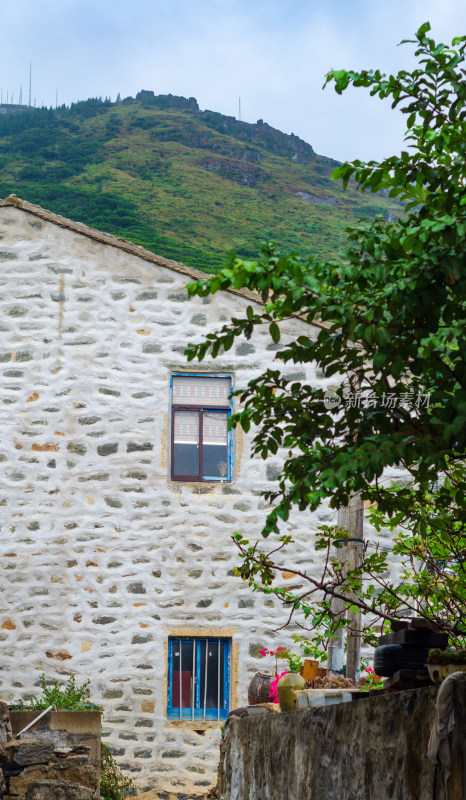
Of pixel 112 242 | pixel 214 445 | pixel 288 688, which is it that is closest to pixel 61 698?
pixel 214 445

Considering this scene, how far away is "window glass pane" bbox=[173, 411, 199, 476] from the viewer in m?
11.0

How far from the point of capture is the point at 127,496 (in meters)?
10.8

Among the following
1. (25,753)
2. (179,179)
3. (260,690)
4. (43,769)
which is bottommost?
(43,769)

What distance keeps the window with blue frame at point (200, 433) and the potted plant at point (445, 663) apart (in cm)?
739

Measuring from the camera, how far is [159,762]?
403 inches

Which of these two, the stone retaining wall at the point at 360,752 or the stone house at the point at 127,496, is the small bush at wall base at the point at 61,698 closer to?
the stone house at the point at 127,496

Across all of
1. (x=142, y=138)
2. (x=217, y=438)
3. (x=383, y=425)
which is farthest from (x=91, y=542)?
(x=142, y=138)

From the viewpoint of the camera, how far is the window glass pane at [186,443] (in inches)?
431

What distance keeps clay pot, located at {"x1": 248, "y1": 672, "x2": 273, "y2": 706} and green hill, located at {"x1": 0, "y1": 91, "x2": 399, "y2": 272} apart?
2322 cm

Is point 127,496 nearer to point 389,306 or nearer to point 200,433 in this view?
point 200,433

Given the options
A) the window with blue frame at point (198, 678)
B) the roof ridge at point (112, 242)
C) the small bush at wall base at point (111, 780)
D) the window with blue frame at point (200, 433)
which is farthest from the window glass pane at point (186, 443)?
the small bush at wall base at point (111, 780)

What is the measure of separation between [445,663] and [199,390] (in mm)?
7742

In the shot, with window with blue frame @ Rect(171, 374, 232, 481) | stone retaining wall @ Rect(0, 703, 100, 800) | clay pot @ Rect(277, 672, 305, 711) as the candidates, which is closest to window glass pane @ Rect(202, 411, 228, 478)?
window with blue frame @ Rect(171, 374, 232, 481)

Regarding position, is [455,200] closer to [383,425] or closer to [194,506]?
[383,425]
